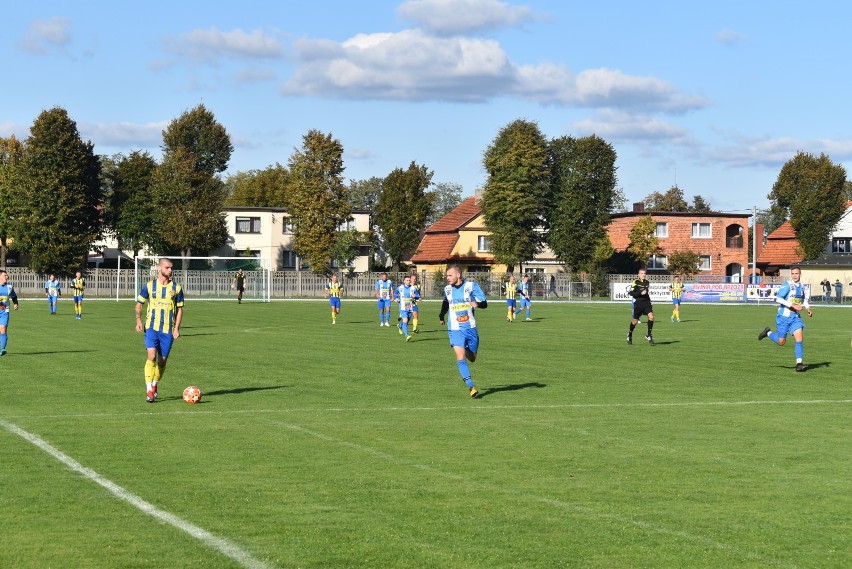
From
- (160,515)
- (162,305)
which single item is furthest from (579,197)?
(160,515)

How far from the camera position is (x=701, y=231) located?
A: 112500 millimetres

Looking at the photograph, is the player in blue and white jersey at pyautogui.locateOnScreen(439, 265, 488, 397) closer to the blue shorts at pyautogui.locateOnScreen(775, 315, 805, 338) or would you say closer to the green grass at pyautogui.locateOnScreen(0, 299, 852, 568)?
the green grass at pyautogui.locateOnScreen(0, 299, 852, 568)

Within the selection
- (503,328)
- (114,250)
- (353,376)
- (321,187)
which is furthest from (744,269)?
(353,376)

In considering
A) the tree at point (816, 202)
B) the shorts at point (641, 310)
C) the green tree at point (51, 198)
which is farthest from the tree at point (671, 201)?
the shorts at point (641, 310)

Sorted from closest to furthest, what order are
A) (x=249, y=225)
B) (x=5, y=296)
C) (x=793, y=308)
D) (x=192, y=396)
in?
1. (x=192, y=396)
2. (x=793, y=308)
3. (x=5, y=296)
4. (x=249, y=225)

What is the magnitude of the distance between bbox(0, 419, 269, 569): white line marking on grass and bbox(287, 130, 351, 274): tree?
8501 cm

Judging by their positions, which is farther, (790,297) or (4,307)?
(4,307)

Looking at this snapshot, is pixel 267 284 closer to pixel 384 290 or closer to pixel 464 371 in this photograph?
pixel 384 290

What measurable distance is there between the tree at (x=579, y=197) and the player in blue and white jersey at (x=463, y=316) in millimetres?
82999

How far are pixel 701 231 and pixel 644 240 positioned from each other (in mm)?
8442

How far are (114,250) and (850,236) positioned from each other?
71.2m

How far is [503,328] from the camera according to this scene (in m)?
43.5

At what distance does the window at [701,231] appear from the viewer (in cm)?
11212

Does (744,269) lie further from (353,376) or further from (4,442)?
(4,442)
